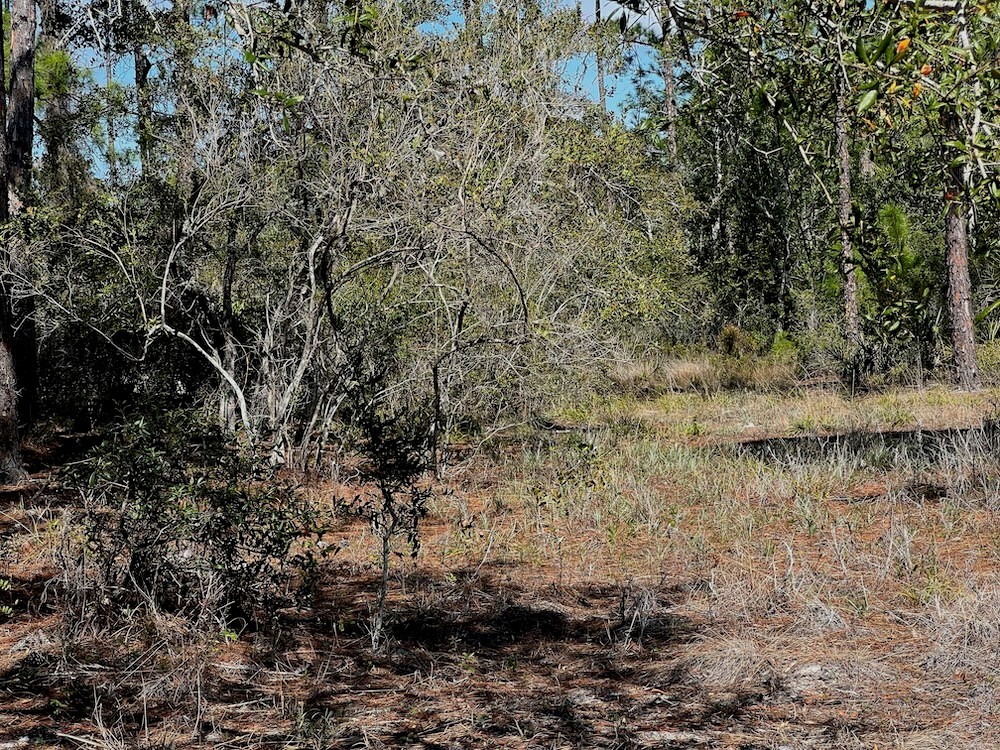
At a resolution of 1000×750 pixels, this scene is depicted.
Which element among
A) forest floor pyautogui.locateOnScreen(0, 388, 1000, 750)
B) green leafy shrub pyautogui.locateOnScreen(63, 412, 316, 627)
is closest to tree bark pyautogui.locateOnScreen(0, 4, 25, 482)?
forest floor pyautogui.locateOnScreen(0, 388, 1000, 750)

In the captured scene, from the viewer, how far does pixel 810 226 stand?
22156 millimetres

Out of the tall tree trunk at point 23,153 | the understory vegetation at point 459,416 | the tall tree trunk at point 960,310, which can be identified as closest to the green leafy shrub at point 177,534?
the understory vegetation at point 459,416

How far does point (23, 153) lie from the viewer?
11.0 meters

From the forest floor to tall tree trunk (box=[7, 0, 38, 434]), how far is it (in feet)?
10.2

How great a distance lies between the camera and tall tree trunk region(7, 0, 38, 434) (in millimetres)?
10352

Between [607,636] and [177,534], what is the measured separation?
6.72 feet

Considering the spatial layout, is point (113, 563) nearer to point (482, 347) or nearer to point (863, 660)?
point (863, 660)

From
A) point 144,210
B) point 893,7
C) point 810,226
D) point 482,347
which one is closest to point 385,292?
point 482,347

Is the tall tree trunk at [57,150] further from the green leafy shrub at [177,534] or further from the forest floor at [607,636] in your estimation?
the green leafy shrub at [177,534]

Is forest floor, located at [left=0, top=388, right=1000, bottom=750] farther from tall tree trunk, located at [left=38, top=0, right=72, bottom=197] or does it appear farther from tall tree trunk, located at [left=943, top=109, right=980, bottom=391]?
tall tree trunk, located at [left=943, top=109, right=980, bottom=391]

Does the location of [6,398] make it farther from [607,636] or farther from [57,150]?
[607,636]

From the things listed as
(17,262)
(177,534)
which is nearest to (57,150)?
(17,262)

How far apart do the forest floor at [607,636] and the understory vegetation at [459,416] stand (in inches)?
1.0

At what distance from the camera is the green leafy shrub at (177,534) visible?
457 centimetres
